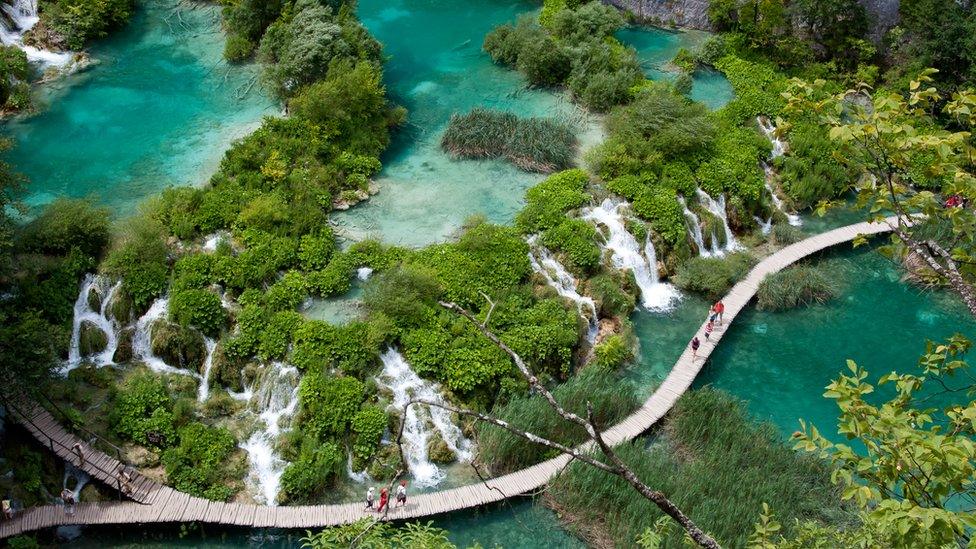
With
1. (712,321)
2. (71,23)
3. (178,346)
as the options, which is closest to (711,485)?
(712,321)

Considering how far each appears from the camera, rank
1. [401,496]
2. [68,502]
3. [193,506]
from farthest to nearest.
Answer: [401,496] < [193,506] < [68,502]

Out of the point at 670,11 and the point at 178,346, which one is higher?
the point at 178,346

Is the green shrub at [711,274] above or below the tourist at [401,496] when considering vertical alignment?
below

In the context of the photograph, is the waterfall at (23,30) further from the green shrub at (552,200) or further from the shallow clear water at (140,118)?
the green shrub at (552,200)

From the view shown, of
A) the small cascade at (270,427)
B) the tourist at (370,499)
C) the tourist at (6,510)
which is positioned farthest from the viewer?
the small cascade at (270,427)

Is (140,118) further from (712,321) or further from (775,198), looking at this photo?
(775,198)

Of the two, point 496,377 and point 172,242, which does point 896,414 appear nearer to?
point 496,377

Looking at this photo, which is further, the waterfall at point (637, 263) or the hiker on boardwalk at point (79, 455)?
the waterfall at point (637, 263)

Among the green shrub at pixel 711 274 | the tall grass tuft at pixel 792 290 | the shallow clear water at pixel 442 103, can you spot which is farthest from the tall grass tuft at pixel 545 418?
the shallow clear water at pixel 442 103
